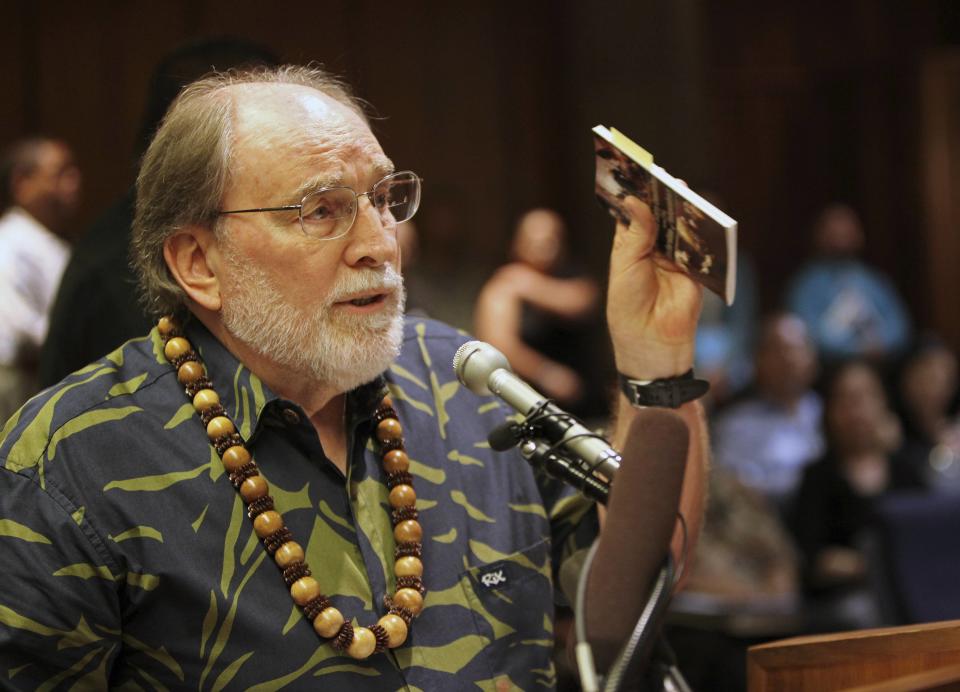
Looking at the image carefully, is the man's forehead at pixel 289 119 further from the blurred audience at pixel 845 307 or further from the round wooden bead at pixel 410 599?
the blurred audience at pixel 845 307

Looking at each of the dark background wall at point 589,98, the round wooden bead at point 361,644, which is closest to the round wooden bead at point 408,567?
the round wooden bead at point 361,644

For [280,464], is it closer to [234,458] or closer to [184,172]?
[234,458]

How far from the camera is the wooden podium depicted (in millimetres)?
1439

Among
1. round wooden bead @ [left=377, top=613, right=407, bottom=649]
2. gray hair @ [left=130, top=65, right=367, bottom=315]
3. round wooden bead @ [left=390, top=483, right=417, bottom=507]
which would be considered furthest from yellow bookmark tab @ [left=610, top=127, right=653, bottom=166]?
round wooden bead @ [left=377, top=613, right=407, bottom=649]

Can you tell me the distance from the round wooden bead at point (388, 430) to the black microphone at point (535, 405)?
23 cm

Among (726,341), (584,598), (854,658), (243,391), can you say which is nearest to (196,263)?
(243,391)

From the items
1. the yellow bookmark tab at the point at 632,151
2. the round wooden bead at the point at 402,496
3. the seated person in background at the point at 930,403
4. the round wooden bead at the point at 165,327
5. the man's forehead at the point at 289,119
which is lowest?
the seated person in background at the point at 930,403

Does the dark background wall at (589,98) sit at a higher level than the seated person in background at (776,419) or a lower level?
higher

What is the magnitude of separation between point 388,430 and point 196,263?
35 cm

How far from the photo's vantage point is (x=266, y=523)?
62.6 inches

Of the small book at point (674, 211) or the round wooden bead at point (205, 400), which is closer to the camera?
the small book at point (674, 211)

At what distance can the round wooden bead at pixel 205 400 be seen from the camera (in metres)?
1.66

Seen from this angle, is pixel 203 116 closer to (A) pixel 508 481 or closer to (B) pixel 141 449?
(B) pixel 141 449

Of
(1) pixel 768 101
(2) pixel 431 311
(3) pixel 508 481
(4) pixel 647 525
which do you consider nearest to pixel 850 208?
(1) pixel 768 101
